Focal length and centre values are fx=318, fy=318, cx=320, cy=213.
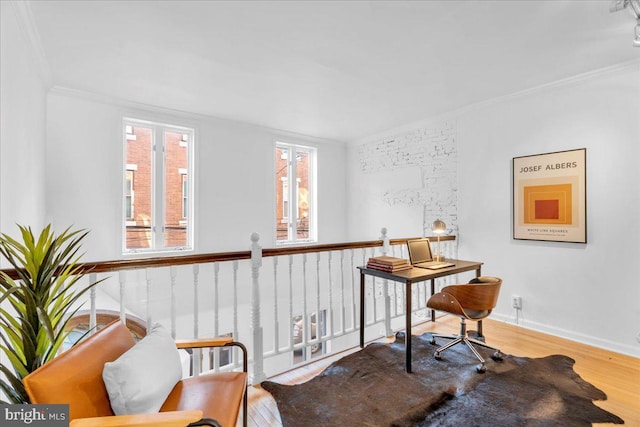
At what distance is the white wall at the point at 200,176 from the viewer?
354cm

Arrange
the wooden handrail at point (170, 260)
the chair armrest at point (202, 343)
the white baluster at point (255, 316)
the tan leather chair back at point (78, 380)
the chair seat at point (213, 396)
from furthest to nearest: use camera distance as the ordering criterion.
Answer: the white baluster at point (255, 316) < the wooden handrail at point (170, 260) < the chair armrest at point (202, 343) < the chair seat at point (213, 396) < the tan leather chair back at point (78, 380)

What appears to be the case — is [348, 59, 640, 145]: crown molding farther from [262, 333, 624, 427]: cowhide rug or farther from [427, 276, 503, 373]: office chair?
[262, 333, 624, 427]: cowhide rug

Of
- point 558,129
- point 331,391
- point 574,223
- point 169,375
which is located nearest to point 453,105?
point 558,129

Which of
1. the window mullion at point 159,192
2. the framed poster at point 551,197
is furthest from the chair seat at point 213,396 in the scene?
the framed poster at point 551,197

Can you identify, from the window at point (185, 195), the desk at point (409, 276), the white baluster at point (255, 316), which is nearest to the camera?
the white baluster at point (255, 316)

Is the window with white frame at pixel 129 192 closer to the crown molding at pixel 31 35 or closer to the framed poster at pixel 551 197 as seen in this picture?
the crown molding at pixel 31 35

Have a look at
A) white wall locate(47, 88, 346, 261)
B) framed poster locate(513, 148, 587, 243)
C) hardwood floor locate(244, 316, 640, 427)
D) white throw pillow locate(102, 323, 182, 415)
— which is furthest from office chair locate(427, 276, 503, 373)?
white wall locate(47, 88, 346, 261)

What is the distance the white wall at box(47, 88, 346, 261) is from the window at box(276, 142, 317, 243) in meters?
0.18

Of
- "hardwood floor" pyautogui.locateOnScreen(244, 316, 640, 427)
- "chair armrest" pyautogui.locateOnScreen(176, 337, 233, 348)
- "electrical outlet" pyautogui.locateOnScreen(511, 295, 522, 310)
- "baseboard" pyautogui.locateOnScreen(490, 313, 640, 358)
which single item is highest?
"chair armrest" pyautogui.locateOnScreen(176, 337, 233, 348)

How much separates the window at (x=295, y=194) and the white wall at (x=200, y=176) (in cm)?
18

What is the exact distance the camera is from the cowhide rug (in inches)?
80.3

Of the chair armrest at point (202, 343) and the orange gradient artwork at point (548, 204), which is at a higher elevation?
the orange gradient artwork at point (548, 204)

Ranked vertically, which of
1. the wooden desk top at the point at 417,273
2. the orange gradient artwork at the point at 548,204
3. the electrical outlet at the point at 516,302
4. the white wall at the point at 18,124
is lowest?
the electrical outlet at the point at 516,302

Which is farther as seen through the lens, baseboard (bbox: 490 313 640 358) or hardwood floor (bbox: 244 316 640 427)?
baseboard (bbox: 490 313 640 358)
